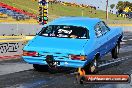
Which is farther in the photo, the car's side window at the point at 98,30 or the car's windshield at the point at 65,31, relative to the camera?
the car's side window at the point at 98,30

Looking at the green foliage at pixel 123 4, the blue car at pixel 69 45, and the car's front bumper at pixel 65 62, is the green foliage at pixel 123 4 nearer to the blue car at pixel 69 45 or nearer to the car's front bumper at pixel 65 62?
the blue car at pixel 69 45

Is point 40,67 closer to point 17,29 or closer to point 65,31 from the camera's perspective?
point 65,31

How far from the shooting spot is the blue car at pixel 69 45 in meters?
11.1

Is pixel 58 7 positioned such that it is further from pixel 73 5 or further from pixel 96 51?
pixel 96 51

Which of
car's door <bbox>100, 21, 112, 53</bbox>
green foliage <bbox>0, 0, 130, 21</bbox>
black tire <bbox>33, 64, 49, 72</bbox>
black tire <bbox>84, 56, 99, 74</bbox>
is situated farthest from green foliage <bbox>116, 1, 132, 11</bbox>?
black tire <bbox>84, 56, 99, 74</bbox>

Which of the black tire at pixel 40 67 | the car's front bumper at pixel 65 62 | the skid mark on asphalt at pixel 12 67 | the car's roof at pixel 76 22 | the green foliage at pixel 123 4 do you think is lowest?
the skid mark on asphalt at pixel 12 67

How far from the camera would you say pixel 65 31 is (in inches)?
488

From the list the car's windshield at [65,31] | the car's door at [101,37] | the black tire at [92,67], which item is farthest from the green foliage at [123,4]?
the black tire at [92,67]

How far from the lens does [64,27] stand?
41.2 ft

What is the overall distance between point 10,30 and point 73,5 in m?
47.4

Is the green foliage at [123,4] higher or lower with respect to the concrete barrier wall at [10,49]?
higher

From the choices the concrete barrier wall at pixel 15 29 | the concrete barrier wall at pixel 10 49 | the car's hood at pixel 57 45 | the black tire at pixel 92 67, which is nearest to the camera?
the car's hood at pixel 57 45

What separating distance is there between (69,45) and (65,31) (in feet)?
3.57

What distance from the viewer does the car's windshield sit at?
12172 mm
